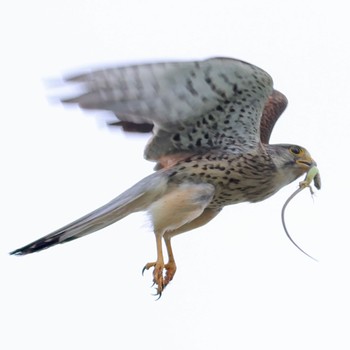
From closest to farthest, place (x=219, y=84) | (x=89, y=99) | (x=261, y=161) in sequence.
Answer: (x=89, y=99), (x=219, y=84), (x=261, y=161)

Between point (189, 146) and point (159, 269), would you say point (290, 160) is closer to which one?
point (189, 146)

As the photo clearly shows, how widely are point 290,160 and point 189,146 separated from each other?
0.97 metres

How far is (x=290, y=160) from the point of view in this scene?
1065 cm

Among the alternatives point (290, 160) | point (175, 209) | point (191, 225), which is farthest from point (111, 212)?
point (290, 160)

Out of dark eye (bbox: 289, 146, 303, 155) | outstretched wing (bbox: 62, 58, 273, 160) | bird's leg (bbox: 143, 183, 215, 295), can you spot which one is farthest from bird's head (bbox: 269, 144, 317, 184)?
bird's leg (bbox: 143, 183, 215, 295)

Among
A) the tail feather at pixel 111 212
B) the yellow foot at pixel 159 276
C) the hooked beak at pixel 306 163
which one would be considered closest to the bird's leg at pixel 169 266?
the yellow foot at pixel 159 276

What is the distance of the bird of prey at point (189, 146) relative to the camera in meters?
9.33

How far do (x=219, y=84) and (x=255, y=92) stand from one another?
401mm

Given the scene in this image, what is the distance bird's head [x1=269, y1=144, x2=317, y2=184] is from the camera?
10.6 m

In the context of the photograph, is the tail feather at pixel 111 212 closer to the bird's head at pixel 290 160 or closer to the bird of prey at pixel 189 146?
the bird of prey at pixel 189 146

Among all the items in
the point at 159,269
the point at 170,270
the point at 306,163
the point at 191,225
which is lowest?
the point at 170,270

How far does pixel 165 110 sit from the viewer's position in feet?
31.5

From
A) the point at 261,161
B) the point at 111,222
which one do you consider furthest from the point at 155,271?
the point at 261,161

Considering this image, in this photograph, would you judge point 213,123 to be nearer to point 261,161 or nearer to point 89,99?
point 261,161
